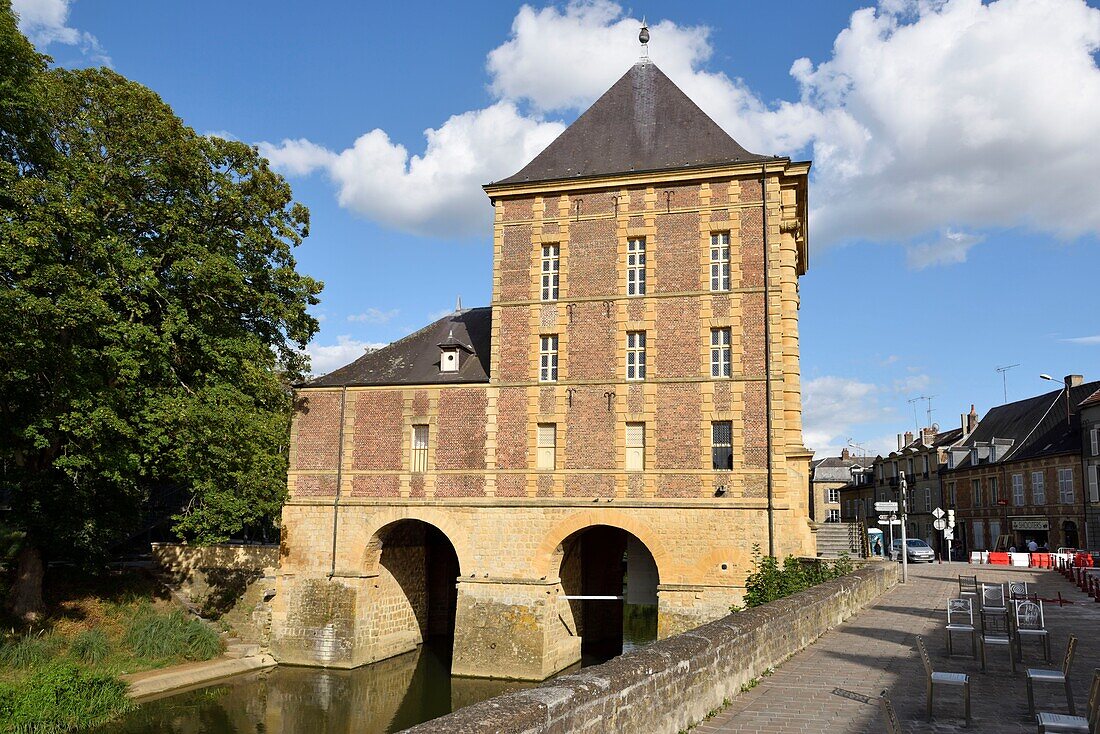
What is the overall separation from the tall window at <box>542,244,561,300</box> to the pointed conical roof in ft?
6.79

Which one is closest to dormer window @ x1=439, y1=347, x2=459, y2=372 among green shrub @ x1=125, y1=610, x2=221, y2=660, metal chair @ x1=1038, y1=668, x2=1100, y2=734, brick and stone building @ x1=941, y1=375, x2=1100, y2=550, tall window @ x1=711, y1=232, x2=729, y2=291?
tall window @ x1=711, y1=232, x2=729, y2=291

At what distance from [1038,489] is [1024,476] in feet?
4.89

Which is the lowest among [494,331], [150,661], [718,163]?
[150,661]

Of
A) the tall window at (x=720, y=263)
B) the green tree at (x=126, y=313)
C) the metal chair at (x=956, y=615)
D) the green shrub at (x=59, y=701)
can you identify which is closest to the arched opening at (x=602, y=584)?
the tall window at (x=720, y=263)

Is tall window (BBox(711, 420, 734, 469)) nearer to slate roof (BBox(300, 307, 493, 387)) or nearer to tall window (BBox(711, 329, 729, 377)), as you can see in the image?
tall window (BBox(711, 329, 729, 377))

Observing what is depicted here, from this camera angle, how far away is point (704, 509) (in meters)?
21.6

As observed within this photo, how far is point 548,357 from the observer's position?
78.0 ft

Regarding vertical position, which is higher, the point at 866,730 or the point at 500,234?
the point at 500,234

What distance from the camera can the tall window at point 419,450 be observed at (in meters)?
24.4

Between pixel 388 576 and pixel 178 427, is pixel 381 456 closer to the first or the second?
pixel 388 576

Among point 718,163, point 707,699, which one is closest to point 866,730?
point 707,699

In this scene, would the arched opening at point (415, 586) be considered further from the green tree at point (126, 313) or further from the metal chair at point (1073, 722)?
the metal chair at point (1073, 722)

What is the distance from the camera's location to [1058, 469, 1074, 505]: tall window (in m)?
40.6

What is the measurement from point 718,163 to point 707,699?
1756cm
